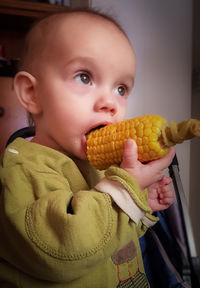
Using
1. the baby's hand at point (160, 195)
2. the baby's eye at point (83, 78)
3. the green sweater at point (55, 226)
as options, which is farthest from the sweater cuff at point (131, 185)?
the baby's eye at point (83, 78)

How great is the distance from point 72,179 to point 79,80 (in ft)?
0.86

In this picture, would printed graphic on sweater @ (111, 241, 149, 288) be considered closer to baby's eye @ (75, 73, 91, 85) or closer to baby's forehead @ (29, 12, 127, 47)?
baby's eye @ (75, 73, 91, 85)

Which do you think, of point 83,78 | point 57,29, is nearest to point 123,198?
point 83,78

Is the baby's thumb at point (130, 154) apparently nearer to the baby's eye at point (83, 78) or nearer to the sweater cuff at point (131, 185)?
the sweater cuff at point (131, 185)

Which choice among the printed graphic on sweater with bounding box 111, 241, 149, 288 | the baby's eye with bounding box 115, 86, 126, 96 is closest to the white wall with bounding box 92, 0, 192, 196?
the baby's eye with bounding box 115, 86, 126, 96

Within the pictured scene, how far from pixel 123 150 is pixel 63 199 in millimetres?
171

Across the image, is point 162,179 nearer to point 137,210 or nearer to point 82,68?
point 137,210

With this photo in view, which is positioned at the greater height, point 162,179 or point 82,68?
point 82,68

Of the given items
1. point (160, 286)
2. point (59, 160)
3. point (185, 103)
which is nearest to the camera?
point (59, 160)

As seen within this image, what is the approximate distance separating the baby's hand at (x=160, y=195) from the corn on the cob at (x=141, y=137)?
0.16 metres

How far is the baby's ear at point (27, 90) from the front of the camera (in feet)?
2.23

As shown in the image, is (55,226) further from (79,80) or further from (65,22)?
(65,22)

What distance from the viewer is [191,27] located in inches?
58.1

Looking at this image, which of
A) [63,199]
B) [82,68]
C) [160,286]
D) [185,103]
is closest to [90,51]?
[82,68]
